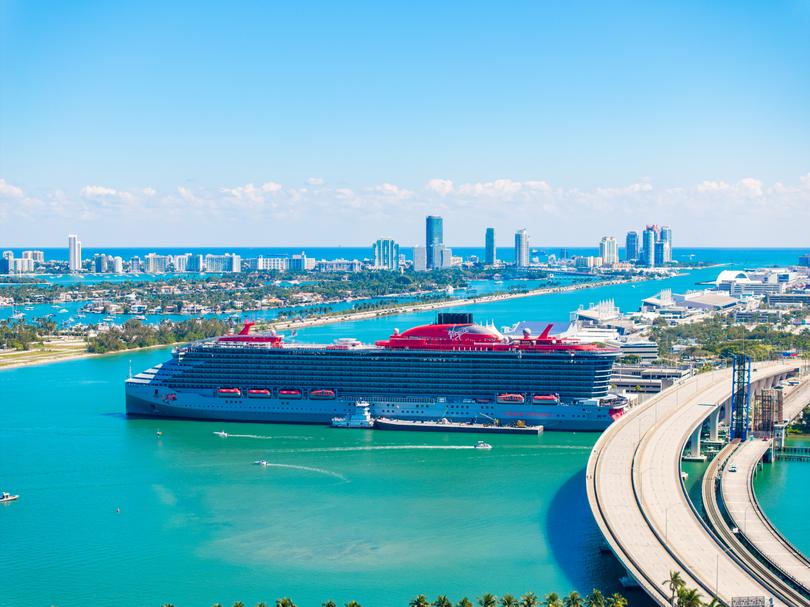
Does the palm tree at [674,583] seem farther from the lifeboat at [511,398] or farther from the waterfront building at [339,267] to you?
the waterfront building at [339,267]

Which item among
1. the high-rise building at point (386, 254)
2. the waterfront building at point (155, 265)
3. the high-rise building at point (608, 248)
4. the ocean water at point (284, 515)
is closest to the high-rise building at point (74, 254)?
the waterfront building at point (155, 265)

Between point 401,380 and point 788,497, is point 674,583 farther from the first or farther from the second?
point 401,380

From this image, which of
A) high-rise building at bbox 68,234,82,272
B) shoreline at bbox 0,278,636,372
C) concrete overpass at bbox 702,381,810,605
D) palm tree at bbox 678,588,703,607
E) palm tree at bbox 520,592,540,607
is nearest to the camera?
palm tree at bbox 678,588,703,607

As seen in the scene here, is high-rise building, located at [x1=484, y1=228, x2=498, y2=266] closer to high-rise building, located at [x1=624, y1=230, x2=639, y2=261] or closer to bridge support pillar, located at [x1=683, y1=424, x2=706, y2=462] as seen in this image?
high-rise building, located at [x1=624, y1=230, x2=639, y2=261]

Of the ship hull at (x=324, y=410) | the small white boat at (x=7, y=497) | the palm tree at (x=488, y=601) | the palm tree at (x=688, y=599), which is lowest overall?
the small white boat at (x=7, y=497)

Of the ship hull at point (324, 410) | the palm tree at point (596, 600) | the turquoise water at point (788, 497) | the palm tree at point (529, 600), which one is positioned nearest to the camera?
the palm tree at point (596, 600)

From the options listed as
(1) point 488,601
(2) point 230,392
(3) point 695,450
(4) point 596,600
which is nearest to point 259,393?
(2) point 230,392

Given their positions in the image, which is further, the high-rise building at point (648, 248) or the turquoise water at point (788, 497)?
the high-rise building at point (648, 248)

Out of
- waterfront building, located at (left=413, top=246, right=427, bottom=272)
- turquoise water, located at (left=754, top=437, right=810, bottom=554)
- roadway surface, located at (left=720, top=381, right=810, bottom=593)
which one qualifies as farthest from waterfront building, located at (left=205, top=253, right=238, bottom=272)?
turquoise water, located at (left=754, top=437, right=810, bottom=554)
